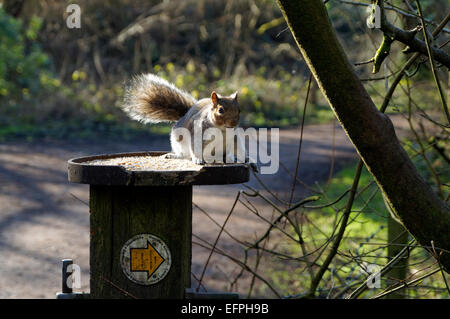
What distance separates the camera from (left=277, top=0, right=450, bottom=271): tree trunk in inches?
53.6

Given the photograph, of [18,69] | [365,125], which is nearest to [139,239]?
[365,125]

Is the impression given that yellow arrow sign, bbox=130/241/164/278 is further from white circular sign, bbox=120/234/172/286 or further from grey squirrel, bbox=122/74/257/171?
grey squirrel, bbox=122/74/257/171

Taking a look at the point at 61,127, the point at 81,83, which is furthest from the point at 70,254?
the point at 81,83

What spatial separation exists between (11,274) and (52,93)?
6644 mm

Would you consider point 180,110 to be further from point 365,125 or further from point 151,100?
point 365,125

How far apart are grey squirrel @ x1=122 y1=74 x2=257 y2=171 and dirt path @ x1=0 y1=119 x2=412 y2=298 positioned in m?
0.48

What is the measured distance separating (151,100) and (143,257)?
783 mm

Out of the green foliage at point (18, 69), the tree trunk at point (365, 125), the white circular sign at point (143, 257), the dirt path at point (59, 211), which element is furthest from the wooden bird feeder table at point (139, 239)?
the green foliage at point (18, 69)

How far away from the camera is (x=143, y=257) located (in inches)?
76.5

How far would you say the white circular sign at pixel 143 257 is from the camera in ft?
6.35

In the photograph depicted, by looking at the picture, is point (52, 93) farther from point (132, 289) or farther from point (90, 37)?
point (132, 289)

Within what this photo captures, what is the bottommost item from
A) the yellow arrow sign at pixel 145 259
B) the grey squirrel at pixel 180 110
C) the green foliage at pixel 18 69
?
the yellow arrow sign at pixel 145 259

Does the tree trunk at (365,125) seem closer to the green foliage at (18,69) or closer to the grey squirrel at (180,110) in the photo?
the grey squirrel at (180,110)

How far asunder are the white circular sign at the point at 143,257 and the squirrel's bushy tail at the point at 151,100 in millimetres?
731
